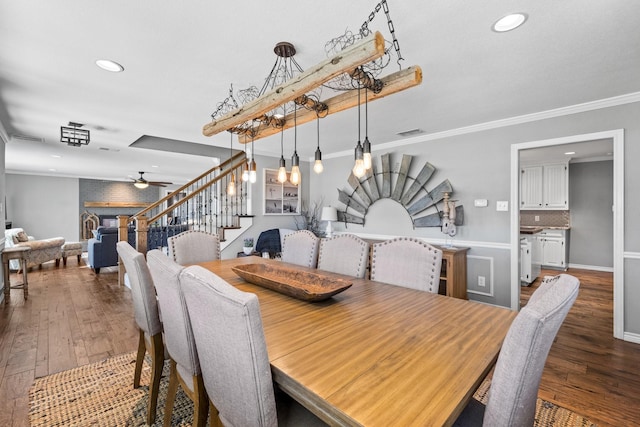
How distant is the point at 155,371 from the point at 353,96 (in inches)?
83.5

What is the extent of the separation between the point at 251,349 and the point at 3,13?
227 centimetres

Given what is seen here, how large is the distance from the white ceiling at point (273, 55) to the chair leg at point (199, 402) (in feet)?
6.15

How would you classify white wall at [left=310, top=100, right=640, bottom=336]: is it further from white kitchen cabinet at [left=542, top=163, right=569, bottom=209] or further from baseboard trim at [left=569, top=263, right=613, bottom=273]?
baseboard trim at [left=569, top=263, right=613, bottom=273]

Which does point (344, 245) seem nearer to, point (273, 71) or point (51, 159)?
point (273, 71)

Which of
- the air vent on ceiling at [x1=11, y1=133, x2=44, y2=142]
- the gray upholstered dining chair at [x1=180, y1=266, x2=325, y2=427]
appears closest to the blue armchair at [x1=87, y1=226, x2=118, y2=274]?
the air vent on ceiling at [x1=11, y1=133, x2=44, y2=142]

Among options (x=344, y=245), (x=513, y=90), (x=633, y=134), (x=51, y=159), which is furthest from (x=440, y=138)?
(x=51, y=159)

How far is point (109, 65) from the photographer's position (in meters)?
2.22

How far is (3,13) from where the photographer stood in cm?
162

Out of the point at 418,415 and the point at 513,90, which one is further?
the point at 513,90

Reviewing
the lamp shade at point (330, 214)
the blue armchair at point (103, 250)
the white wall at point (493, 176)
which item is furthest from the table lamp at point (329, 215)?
the blue armchair at point (103, 250)

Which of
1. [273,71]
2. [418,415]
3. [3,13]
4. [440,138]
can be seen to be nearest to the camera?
[418,415]

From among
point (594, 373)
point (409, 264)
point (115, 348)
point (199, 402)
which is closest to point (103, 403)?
point (115, 348)

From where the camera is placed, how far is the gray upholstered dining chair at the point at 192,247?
9.32 feet

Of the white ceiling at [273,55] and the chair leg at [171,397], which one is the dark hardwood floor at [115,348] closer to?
the chair leg at [171,397]
